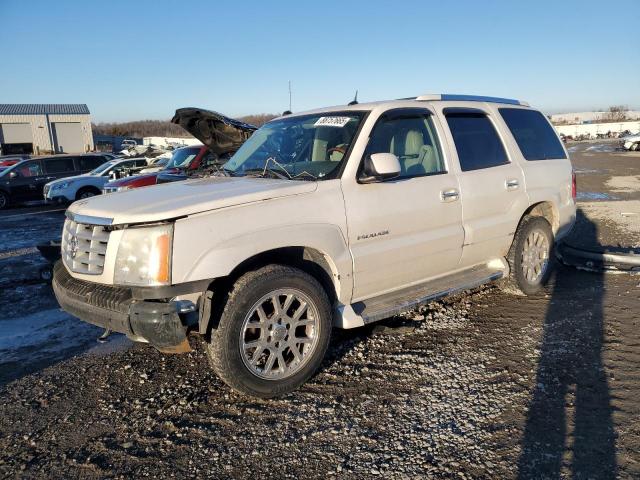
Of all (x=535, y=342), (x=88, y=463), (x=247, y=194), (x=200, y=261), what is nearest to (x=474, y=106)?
(x=535, y=342)

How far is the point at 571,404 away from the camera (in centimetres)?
322

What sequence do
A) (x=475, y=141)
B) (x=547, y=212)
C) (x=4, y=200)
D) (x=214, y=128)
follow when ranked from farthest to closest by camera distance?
(x=4, y=200) < (x=214, y=128) < (x=547, y=212) < (x=475, y=141)

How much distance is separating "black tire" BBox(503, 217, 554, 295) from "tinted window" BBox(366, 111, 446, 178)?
139cm

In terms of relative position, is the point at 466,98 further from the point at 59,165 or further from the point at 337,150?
the point at 59,165

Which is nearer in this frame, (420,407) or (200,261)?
(200,261)

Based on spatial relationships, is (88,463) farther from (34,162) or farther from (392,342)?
(34,162)

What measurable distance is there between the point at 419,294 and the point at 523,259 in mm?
1701

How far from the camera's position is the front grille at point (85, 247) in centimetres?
329

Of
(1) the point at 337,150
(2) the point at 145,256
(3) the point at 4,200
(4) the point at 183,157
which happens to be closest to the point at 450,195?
(1) the point at 337,150

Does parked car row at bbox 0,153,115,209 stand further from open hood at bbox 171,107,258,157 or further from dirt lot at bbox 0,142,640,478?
dirt lot at bbox 0,142,640,478

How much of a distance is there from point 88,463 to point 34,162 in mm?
18272

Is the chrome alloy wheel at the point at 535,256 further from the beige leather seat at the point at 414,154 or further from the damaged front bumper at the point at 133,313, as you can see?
the damaged front bumper at the point at 133,313

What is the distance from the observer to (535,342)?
167 inches

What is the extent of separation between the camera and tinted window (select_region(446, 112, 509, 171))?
182 inches
